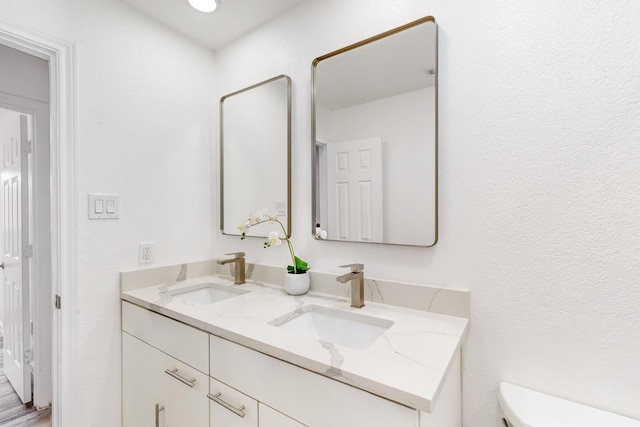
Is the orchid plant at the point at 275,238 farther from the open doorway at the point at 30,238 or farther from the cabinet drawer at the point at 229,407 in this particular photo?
the open doorway at the point at 30,238

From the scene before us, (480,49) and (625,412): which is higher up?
(480,49)

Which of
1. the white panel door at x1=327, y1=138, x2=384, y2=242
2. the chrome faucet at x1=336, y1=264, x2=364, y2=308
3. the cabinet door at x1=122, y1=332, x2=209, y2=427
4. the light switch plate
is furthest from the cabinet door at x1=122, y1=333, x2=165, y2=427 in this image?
the white panel door at x1=327, y1=138, x2=384, y2=242

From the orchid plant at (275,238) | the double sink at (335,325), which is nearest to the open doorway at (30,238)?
the orchid plant at (275,238)

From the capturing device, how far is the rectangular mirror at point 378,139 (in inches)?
45.6

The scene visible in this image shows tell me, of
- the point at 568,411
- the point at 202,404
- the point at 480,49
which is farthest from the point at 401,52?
the point at 202,404

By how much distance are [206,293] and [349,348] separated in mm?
1040

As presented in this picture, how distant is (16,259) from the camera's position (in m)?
2.19

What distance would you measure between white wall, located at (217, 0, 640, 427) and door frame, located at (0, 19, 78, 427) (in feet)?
4.44

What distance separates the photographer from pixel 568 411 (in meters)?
0.87

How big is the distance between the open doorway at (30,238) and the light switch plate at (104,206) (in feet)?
3.18

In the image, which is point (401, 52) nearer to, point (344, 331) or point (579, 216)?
point (579, 216)

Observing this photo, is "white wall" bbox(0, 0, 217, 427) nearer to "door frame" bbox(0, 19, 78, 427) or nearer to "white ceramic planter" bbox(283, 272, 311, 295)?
"door frame" bbox(0, 19, 78, 427)

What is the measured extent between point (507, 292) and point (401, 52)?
959 mm

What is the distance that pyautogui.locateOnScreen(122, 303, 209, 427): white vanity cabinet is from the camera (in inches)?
44.0
